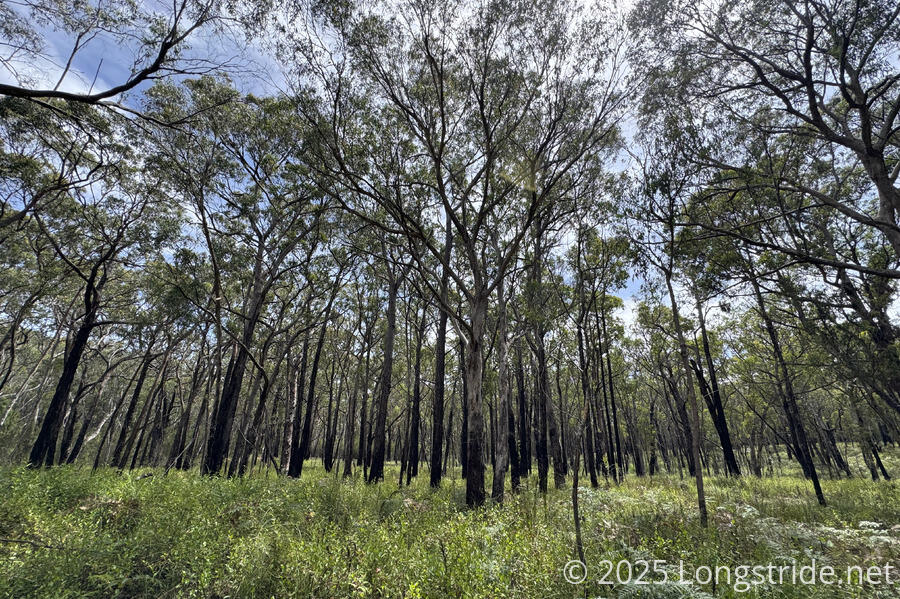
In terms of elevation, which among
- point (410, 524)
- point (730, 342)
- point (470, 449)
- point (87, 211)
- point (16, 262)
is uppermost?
point (87, 211)

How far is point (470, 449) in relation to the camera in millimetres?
9461

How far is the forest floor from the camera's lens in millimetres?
4188

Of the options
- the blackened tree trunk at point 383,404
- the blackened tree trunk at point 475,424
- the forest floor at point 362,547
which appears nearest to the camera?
the forest floor at point 362,547

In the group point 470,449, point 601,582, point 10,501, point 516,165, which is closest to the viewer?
point 601,582

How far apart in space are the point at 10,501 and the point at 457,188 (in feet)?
39.4

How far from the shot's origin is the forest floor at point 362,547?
419 centimetres

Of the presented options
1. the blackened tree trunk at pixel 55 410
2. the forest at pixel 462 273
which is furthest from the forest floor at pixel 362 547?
the blackened tree trunk at pixel 55 410

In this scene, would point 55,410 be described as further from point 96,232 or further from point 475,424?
point 475,424

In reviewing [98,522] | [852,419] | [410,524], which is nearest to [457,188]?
[410,524]

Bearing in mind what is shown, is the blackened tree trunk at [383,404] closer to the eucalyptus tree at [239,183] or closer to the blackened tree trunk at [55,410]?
the eucalyptus tree at [239,183]

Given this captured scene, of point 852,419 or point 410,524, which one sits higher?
point 852,419

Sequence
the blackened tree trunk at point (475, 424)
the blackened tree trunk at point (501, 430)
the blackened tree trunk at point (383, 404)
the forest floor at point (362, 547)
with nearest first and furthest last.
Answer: the forest floor at point (362, 547)
the blackened tree trunk at point (475, 424)
the blackened tree trunk at point (501, 430)
the blackened tree trunk at point (383, 404)

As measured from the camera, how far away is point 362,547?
5191mm

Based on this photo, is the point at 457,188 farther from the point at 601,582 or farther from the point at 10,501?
the point at 10,501
